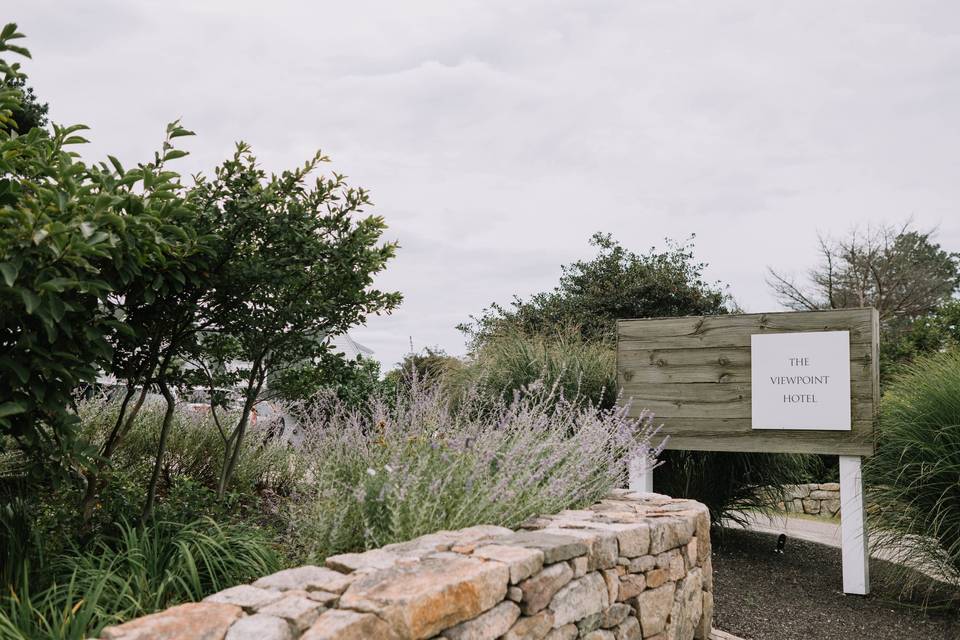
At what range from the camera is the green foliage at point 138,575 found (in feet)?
7.50

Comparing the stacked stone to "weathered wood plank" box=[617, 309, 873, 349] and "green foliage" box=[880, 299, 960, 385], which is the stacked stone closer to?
"green foliage" box=[880, 299, 960, 385]

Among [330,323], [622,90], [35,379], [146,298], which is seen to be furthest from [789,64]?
[35,379]

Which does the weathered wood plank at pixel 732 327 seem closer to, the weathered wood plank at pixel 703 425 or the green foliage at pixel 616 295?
the weathered wood plank at pixel 703 425

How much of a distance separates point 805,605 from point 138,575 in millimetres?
4434

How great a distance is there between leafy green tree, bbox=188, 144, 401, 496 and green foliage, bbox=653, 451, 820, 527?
3653 millimetres

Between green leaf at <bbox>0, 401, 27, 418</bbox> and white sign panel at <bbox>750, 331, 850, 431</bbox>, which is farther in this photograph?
white sign panel at <bbox>750, 331, 850, 431</bbox>

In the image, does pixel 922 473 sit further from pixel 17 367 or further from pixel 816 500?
pixel 816 500

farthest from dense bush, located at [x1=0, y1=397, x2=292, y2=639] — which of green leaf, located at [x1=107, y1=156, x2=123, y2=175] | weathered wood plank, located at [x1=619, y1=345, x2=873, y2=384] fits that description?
weathered wood plank, located at [x1=619, y1=345, x2=873, y2=384]

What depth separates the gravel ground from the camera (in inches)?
178

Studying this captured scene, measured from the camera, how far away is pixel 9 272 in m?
2.10

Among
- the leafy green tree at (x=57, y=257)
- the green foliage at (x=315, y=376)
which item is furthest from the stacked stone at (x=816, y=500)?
the leafy green tree at (x=57, y=257)

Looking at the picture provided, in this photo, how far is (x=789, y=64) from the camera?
7559 mm

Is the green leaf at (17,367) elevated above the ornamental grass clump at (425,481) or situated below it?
above

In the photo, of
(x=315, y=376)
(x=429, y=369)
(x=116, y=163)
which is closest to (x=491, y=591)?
(x=116, y=163)
